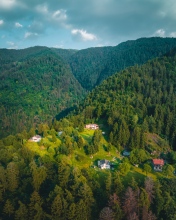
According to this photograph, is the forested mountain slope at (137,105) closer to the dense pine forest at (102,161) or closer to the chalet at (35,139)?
the dense pine forest at (102,161)

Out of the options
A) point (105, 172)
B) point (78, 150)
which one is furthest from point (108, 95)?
point (105, 172)

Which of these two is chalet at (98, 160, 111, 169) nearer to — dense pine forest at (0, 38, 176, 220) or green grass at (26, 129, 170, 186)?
dense pine forest at (0, 38, 176, 220)

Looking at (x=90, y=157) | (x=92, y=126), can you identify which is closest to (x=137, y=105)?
(x=92, y=126)

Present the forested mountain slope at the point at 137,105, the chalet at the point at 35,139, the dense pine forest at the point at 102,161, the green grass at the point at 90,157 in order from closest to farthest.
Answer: the dense pine forest at the point at 102,161 → the green grass at the point at 90,157 → the chalet at the point at 35,139 → the forested mountain slope at the point at 137,105

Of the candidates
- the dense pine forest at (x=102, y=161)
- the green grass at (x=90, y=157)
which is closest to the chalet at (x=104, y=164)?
the dense pine forest at (x=102, y=161)

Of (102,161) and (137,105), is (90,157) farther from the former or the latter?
(137,105)

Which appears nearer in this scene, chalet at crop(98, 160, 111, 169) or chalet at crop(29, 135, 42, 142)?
chalet at crop(98, 160, 111, 169)

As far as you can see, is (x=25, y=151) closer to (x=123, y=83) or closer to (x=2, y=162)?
(x=2, y=162)

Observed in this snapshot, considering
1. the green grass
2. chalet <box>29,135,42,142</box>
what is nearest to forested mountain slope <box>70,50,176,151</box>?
the green grass
